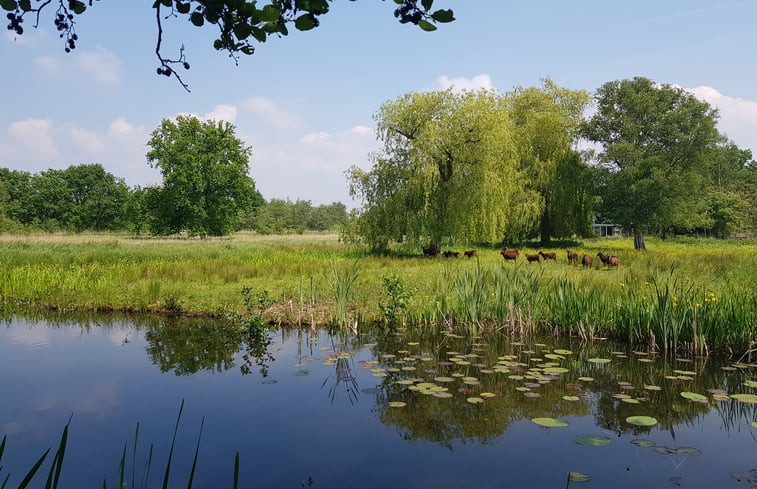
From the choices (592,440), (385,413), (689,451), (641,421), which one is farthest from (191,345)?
(689,451)

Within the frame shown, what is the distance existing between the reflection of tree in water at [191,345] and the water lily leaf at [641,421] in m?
5.74

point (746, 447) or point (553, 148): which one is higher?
point (553, 148)

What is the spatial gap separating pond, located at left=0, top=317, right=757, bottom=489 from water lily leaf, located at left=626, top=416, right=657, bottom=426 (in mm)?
20

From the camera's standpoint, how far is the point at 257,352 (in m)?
8.70

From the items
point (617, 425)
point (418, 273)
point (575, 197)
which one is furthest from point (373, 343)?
point (575, 197)

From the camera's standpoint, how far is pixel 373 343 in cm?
912

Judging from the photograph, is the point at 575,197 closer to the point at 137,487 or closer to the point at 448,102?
the point at 448,102

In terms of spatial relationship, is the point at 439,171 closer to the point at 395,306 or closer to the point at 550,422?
the point at 395,306

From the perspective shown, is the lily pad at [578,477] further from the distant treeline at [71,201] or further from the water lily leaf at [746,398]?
the distant treeline at [71,201]

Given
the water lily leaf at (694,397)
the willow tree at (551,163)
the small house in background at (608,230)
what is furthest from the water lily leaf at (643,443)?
the small house in background at (608,230)

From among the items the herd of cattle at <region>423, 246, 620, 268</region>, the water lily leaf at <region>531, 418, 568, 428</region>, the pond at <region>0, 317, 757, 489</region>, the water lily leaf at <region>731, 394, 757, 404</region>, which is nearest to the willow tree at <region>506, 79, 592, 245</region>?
the herd of cattle at <region>423, 246, 620, 268</region>

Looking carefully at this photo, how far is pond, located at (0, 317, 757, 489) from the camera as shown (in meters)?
4.38

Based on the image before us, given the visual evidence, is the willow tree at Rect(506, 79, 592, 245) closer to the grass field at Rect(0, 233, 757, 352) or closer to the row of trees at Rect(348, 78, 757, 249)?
the row of trees at Rect(348, 78, 757, 249)

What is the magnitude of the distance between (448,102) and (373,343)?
1959 cm
